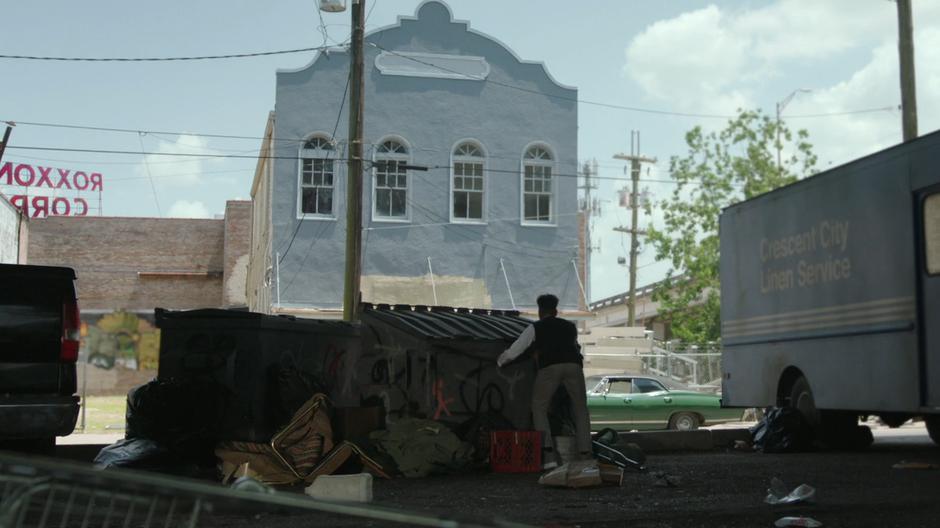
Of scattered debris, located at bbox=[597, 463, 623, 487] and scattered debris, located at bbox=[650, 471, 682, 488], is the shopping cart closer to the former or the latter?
scattered debris, located at bbox=[597, 463, 623, 487]

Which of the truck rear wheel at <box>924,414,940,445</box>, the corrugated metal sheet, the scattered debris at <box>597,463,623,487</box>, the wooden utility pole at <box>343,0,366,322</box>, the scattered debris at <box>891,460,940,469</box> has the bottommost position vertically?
the scattered debris at <box>597,463,623,487</box>

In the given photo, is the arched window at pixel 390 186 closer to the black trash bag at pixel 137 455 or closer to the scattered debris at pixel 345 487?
the black trash bag at pixel 137 455

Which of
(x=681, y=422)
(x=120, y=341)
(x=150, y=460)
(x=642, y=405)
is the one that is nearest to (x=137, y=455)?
(x=150, y=460)

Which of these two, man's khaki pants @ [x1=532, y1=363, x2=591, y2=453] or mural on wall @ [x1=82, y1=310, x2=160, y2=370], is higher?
mural on wall @ [x1=82, y1=310, x2=160, y2=370]

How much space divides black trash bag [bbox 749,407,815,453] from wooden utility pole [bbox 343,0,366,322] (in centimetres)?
657

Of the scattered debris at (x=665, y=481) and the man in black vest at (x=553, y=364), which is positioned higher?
the man in black vest at (x=553, y=364)

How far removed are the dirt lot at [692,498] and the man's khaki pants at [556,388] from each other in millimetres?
596

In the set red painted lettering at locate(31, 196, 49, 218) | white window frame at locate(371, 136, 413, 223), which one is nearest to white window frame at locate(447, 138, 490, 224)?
white window frame at locate(371, 136, 413, 223)

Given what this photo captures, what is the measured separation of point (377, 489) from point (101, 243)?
4550cm

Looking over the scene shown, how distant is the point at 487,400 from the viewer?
12258 mm

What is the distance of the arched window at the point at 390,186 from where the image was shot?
99.2ft

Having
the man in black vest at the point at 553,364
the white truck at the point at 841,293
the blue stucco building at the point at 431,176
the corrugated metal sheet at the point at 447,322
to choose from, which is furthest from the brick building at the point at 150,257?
the man in black vest at the point at 553,364

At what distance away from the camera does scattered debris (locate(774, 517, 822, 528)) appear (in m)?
7.41

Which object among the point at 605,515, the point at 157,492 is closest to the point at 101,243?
the point at 605,515
